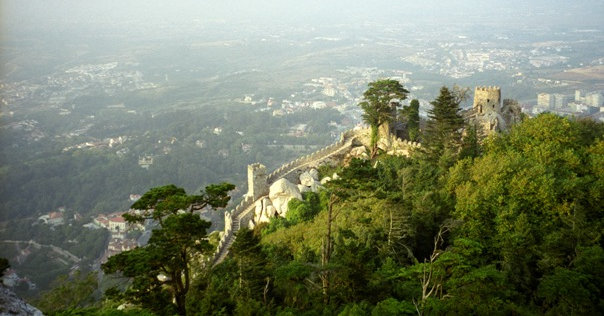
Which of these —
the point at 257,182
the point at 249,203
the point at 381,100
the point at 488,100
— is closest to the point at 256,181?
the point at 257,182

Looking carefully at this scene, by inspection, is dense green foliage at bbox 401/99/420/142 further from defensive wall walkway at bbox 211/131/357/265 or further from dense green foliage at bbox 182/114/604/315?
dense green foliage at bbox 182/114/604/315

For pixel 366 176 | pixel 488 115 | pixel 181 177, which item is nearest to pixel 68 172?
pixel 181 177

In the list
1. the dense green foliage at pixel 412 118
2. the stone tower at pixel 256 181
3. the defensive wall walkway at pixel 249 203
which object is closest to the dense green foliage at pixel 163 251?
the defensive wall walkway at pixel 249 203

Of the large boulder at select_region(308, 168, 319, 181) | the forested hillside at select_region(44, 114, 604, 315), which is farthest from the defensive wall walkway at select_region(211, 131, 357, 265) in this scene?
the forested hillside at select_region(44, 114, 604, 315)

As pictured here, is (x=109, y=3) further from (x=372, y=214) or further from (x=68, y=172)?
(x=372, y=214)

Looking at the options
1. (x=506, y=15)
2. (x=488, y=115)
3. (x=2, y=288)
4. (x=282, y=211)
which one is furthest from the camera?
(x=506, y=15)

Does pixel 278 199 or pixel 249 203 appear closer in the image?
pixel 278 199

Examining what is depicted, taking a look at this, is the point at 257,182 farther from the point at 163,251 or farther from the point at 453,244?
the point at 163,251
